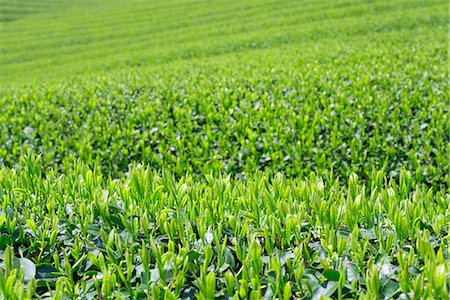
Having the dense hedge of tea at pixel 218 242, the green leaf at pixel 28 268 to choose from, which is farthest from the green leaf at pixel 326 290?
the green leaf at pixel 28 268

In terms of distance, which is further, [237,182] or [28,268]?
[237,182]

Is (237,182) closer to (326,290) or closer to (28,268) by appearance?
(326,290)

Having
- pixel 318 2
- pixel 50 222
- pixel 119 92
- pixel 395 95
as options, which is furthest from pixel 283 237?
pixel 318 2

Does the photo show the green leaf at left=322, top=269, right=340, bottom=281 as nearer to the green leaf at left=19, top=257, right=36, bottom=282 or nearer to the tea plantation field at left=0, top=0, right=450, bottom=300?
the tea plantation field at left=0, top=0, right=450, bottom=300

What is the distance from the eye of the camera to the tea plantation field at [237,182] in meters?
2.08

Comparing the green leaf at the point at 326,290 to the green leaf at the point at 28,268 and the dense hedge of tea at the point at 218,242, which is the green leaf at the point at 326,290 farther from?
the green leaf at the point at 28,268

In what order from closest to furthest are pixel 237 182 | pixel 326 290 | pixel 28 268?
pixel 326 290 < pixel 28 268 < pixel 237 182

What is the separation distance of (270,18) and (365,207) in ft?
68.1

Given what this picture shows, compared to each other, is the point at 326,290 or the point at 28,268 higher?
the point at 28,268

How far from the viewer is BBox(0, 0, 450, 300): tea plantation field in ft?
6.81

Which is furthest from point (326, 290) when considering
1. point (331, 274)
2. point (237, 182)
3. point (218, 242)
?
point (237, 182)

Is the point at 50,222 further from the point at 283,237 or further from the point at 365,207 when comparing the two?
the point at 365,207

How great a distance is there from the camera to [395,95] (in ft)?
21.8

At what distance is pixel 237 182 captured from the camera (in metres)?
3.17
